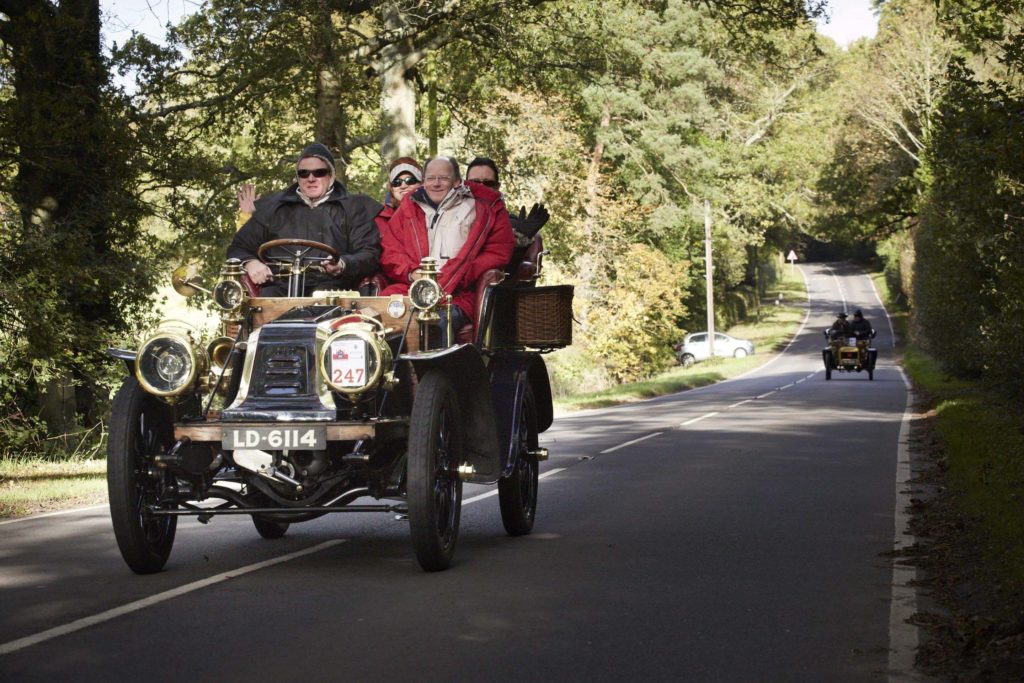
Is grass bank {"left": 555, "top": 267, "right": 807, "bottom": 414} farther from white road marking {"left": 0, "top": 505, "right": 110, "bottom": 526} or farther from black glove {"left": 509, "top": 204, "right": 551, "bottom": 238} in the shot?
black glove {"left": 509, "top": 204, "right": 551, "bottom": 238}

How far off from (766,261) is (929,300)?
69.1 m

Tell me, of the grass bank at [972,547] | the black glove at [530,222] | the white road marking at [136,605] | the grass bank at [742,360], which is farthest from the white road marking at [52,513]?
the grass bank at [742,360]

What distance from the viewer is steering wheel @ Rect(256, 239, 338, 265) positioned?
8.93m

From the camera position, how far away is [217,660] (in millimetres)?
6113

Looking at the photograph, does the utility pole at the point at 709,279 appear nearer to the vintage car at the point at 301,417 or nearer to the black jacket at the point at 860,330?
the black jacket at the point at 860,330

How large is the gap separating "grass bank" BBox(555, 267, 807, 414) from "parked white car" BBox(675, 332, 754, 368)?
91 centimetres

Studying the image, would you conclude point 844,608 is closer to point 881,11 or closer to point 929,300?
point 929,300

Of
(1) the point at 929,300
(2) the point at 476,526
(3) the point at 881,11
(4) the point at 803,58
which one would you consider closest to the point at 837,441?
(2) the point at 476,526

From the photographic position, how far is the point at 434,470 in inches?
322

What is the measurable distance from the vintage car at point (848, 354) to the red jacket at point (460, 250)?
114 ft

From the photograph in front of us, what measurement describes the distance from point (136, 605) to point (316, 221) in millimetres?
3069

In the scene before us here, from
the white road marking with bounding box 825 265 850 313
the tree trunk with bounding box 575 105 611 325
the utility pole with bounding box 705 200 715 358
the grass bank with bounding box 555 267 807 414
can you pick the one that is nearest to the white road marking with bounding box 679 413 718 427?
the grass bank with bounding box 555 267 807 414

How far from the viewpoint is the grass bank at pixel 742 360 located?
1484 inches

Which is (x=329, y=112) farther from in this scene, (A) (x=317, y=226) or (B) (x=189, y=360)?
(B) (x=189, y=360)
